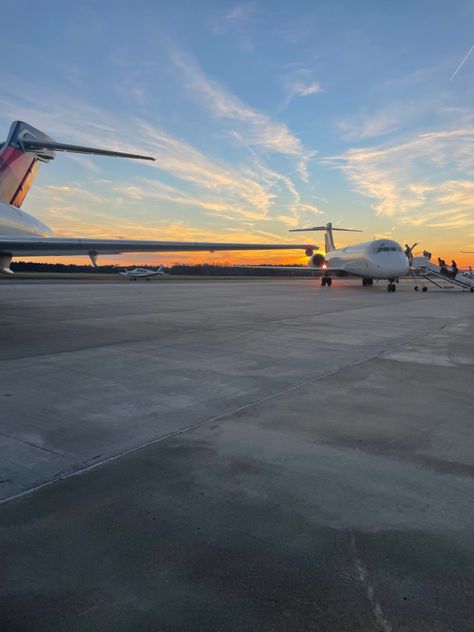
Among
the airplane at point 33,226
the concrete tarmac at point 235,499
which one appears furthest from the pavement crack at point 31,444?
the airplane at point 33,226

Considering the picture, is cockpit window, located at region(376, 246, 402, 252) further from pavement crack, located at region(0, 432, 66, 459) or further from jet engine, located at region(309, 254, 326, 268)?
pavement crack, located at region(0, 432, 66, 459)

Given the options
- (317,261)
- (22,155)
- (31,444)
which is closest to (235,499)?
(31,444)

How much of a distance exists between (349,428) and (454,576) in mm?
1951

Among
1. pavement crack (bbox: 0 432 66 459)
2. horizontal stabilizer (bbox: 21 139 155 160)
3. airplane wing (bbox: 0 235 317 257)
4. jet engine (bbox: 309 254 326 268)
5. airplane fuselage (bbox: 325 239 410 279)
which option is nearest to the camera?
pavement crack (bbox: 0 432 66 459)

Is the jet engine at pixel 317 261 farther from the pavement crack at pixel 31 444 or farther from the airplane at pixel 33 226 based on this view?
the pavement crack at pixel 31 444

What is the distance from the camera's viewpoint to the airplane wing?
36.5 ft

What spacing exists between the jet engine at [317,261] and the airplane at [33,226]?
24516 millimetres

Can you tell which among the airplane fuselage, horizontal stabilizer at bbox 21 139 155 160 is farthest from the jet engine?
horizontal stabilizer at bbox 21 139 155 160

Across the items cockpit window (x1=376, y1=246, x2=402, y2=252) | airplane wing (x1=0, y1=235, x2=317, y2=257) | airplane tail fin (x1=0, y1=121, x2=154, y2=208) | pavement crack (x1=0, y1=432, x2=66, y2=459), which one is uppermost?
airplane tail fin (x1=0, y1=121, x2=154, y2=208)

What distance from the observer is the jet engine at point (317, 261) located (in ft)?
132

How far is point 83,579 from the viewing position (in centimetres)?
203

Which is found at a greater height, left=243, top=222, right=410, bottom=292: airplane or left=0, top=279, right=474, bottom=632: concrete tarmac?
left=243, top=222, right=410, bottom=292: airplane

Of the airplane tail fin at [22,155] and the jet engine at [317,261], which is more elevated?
the airplane tail fin at [22,155]

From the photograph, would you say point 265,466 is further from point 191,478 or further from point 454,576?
point 454,576
